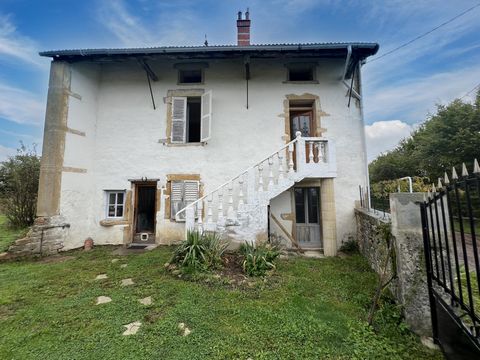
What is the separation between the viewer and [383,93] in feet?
28.5

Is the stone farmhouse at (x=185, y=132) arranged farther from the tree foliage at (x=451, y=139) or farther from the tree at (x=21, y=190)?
the tree foliage at (x=451, y=139)

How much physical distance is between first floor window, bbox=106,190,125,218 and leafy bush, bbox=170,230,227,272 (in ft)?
12.0

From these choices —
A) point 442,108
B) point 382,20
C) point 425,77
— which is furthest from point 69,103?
point 442,108

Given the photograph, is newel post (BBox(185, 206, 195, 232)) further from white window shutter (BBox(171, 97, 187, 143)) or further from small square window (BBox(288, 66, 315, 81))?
small square window (BBox(288, 66, 315, 81))

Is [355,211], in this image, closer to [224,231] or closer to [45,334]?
[224,231]

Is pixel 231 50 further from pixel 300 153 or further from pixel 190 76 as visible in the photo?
pixel 300 153

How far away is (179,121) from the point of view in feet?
22.9

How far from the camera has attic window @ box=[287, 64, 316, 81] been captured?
7.02 meters

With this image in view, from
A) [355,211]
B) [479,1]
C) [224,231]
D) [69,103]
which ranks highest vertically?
[479,1]

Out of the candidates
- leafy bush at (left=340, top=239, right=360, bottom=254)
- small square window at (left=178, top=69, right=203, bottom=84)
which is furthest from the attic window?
leafy bush at (left=340, top=239, right=360, bottom=254)

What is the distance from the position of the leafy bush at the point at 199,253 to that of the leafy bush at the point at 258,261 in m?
0.58

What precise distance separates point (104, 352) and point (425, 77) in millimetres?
12629

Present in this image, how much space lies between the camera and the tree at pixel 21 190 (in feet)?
25.2

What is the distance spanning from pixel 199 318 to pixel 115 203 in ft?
18.7
